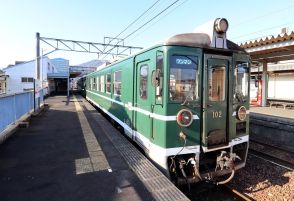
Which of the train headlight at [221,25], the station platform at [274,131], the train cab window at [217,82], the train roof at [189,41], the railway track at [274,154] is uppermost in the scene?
the train headlight at [221,25]

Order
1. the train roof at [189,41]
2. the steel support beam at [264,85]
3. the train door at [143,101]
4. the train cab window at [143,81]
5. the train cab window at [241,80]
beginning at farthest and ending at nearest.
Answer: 1. the steel support beam at [264,85]
2. the train cab window at [143,81]
3. the train cab window at [241,80]
4. the train door at [143,101]
5. the train roof at [189,41]

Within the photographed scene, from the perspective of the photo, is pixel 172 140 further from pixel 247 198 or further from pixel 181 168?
pixel 247 198

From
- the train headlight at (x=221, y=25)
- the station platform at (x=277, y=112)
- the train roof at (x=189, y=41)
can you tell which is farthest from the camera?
the station platform at (x=277, y=112)

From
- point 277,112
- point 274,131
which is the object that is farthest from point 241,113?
point 277,112

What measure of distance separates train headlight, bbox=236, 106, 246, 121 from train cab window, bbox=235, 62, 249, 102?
0.65 feet

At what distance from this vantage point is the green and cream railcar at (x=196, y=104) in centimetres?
445

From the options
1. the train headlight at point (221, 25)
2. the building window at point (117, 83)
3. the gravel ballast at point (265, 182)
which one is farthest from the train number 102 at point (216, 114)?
the building window at point (117, 83)

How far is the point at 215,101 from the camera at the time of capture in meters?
4.83

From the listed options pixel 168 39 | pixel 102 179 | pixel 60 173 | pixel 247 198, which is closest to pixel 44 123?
pixel 60 173

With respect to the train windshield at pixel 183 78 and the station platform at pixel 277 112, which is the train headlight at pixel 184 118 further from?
the station platform at pixel 277 112

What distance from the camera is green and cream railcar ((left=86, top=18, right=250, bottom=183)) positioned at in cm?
445

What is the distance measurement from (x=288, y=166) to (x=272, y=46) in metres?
6.96

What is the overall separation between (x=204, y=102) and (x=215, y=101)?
0.32 meters

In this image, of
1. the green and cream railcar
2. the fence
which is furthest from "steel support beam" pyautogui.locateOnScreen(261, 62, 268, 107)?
the fence
